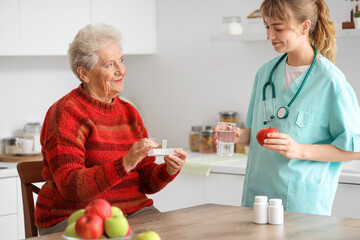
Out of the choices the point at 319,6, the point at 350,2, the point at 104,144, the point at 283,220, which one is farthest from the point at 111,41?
the point at 350,2

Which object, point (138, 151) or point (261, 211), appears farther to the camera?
point (138, 151)

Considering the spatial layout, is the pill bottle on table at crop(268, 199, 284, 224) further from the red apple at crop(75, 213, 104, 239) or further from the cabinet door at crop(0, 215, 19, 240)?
the cabinet door at crop(0, 215, 19, 240)

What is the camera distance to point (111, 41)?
2.34m

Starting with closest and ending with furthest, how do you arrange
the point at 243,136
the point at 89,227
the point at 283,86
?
the point at 89,227
the point at 283,86
the point at 243,136

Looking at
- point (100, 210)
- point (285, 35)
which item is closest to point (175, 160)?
point (285, 35)

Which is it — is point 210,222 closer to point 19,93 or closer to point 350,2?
point 350,2

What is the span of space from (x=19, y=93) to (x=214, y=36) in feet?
4.38

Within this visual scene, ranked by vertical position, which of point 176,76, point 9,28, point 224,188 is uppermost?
point 9,28

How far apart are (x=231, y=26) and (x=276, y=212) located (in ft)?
6.18

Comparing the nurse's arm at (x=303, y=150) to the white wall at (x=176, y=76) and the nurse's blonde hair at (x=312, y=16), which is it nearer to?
the nurse's blonde hair at (x=312, y=16)

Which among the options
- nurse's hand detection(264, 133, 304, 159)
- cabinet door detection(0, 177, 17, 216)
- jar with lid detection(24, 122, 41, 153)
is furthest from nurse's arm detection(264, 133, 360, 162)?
jar with lid detection(24, 122, 41, 153)

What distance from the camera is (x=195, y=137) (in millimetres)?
3859

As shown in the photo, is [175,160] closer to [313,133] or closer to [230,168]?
[313,133]

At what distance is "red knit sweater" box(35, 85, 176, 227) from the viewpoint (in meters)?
2.05
